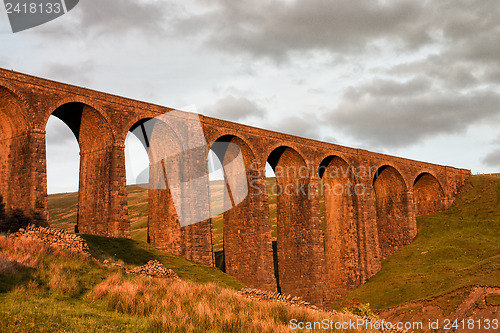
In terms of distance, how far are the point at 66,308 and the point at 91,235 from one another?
1414 centimetres

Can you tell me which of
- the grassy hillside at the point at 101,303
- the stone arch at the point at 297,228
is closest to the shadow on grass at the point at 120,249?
the grassy hillside at the point at 101,303

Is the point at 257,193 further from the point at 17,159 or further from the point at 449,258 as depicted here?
the point at 449,258

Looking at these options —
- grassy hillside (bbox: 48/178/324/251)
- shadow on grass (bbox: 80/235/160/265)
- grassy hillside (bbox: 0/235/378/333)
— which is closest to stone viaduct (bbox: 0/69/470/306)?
shadow on grass (bbox: 80/235/160/265)

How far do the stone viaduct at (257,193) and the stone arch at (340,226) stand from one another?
92mm

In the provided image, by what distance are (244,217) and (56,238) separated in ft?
58.3

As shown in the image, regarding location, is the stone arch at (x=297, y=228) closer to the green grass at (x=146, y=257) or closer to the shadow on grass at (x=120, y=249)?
the green grass at (x=146, y=257)

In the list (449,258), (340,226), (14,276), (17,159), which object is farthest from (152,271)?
(449,258)

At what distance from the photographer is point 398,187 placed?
51156 millimetres

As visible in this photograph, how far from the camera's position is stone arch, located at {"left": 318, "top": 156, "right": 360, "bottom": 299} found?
43.8 meters

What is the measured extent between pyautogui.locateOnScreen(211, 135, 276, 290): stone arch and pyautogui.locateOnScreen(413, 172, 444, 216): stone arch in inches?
1000

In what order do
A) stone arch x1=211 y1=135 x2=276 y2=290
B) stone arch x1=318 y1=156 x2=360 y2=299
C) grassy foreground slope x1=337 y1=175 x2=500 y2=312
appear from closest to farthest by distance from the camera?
grassy foreground slope x1=337 y1=175 x2=500 y2=312
stone arch x1=211 y1=135 x2=276 y2=290
stone arch x1=318 y1=156 x2=360 y2=299

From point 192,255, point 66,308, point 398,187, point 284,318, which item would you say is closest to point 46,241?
point 66,308

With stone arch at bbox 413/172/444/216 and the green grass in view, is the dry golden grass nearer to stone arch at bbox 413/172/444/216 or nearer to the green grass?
the green grass

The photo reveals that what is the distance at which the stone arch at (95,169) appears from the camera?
2858 centimetres
